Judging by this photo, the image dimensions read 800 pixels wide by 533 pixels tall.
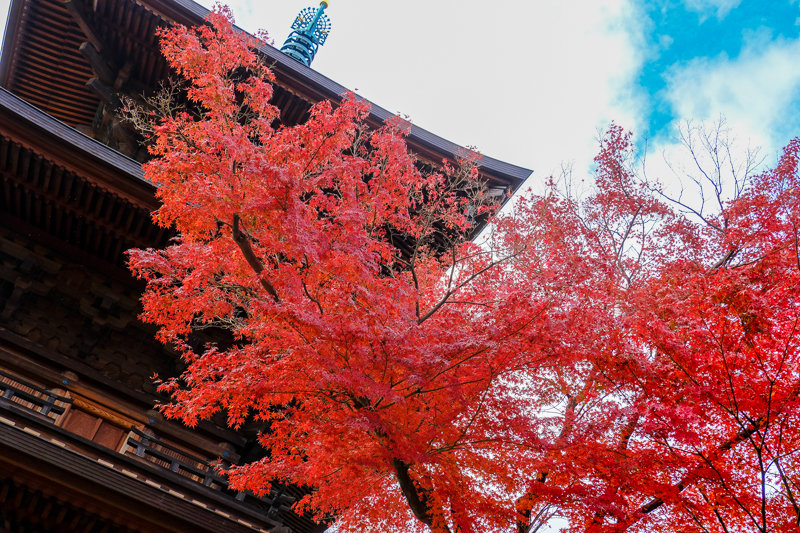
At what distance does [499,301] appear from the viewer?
898cm

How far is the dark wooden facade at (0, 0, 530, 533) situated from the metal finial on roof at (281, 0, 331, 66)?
11.0 m

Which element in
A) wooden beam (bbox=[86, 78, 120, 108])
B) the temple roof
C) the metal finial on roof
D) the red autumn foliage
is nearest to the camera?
the red autumn foliage

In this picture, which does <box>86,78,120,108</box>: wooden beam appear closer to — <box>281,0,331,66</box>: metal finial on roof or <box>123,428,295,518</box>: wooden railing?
<box>123,428,295,518</box>: wooden railing

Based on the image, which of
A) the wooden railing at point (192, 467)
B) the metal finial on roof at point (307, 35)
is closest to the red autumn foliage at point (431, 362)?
the wooden railing at point (192, 467)

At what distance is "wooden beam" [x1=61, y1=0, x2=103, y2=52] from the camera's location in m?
11.7

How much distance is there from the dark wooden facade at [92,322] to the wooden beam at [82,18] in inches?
1.0

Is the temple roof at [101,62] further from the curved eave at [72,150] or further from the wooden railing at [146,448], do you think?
the wooden railing at [146,448]

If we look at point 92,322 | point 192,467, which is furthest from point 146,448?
point 92,322

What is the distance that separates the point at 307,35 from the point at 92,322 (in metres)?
16.9

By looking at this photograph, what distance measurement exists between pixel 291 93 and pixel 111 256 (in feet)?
18.0

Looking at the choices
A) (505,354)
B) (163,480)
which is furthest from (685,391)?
(163,480)

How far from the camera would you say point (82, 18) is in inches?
465

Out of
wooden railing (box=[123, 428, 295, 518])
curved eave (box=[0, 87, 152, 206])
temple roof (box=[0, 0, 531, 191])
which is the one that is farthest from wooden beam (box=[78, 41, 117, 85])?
wooden railing (box=[123, 428, 295, 518])

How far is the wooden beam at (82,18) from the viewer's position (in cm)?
1169
